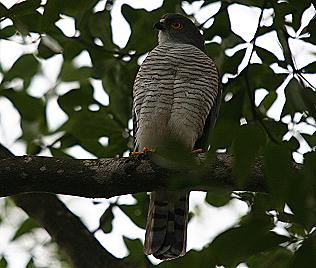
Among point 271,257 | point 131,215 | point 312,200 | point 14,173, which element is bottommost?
point 131,215

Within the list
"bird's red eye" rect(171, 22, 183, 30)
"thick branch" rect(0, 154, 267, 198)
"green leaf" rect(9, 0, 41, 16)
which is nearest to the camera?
"thick branch" rect(0, 154, 267, 198)

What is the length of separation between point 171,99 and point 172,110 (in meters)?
0.06

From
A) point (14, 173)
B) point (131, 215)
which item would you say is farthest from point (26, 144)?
point (14, 173)

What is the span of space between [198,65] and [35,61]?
0.89 metres

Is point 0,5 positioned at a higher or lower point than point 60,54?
higher

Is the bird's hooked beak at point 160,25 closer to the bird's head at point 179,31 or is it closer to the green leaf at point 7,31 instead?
the bird's head at point 179,31

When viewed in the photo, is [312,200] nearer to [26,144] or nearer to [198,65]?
[198,65]

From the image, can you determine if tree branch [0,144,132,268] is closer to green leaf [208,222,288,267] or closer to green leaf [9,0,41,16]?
green leaf [9,0,41,16]

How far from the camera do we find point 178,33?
455 centimetres

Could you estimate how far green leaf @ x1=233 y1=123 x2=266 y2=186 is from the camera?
153cm

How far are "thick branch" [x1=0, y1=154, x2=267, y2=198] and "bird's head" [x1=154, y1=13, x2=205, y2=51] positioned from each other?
189 cm

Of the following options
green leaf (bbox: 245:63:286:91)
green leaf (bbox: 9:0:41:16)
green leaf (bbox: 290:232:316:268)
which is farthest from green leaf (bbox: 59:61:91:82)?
green leaf (bbox: 290:232:316:268)

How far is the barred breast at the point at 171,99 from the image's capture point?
3693 millimetres

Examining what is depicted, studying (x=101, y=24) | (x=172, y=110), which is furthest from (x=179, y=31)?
(x=172, y=110)
